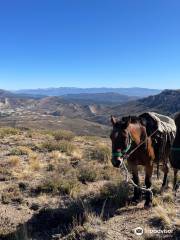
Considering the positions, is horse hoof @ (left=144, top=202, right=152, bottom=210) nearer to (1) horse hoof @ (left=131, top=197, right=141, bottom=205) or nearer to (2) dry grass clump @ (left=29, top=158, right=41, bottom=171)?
(1) horse hoof @ (left=131, top=197, right=141, bottom=205)

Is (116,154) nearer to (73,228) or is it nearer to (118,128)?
(118,128)

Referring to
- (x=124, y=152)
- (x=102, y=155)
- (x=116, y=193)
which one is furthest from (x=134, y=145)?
(x=102, y=155)

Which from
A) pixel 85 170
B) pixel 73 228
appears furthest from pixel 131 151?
pixel 85 170

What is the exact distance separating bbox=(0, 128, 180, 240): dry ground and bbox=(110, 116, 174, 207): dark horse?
2.07 feet

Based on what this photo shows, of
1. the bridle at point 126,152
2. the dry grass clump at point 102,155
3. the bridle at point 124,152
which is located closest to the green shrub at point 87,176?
the dry grass clump at point 102,155

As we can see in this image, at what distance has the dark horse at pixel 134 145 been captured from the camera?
5.98m

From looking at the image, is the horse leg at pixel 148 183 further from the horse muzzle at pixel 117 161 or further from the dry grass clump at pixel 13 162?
the dry grass clump at pixel 13 162

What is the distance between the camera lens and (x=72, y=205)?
6805 millimetres

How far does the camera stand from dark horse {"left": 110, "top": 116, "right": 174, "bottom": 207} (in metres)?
5.98

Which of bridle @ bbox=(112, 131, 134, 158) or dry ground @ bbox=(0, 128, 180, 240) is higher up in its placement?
bridle @ bbox=(112, 131, 134, 158)

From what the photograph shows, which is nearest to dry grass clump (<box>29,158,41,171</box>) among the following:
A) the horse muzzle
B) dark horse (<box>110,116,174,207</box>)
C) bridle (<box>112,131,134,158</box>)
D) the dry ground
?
the dry ground

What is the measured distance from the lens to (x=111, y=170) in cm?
998

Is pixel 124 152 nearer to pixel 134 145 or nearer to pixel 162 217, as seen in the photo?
pixel 134 145

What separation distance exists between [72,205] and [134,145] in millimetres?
1895
